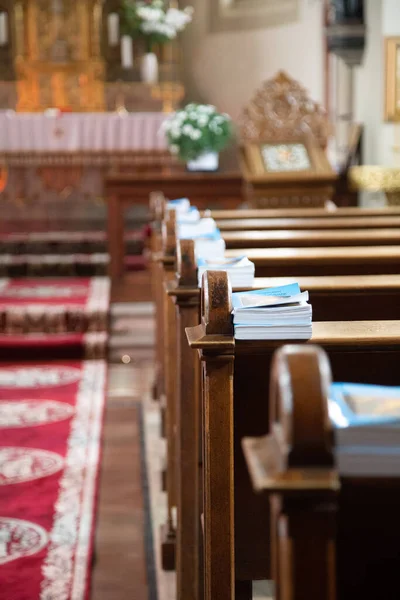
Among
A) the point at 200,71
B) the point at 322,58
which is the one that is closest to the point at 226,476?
the point at 322,58

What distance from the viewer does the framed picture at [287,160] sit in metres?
6.65

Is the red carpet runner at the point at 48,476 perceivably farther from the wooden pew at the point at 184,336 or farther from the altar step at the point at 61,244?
the altar step at the point at 61,244

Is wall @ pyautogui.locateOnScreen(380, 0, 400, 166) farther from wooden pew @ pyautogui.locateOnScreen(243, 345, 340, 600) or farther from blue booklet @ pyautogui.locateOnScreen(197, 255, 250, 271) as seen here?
wooden pew @ pyautogui.locateOnScreen(243, 345, 340, 600)

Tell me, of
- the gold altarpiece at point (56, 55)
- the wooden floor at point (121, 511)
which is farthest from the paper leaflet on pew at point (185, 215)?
the gold altarpiece at point (56, 55)

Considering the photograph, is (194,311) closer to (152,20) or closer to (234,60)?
(152,20)

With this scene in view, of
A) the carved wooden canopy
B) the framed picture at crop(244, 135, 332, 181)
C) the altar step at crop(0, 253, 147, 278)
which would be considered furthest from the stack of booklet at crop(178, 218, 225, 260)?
the altar step at crop(0, 253, 147, 278)

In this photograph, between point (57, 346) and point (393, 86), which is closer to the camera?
point (57, 346)

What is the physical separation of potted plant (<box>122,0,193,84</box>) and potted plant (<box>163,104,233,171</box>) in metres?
2.53

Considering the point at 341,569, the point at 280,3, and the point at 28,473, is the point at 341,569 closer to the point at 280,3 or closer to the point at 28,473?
the point at 28,473

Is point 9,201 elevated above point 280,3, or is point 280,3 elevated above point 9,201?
point 280,3

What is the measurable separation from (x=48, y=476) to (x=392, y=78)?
4.04m

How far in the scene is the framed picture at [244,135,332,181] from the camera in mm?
6652

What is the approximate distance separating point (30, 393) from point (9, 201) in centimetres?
411

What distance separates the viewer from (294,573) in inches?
41.7
